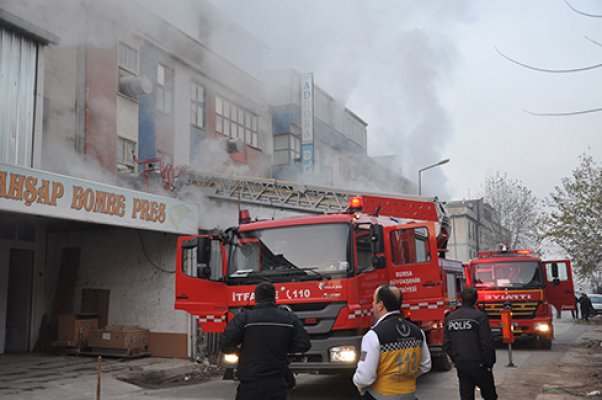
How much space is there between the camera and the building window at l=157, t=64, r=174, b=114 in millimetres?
18234

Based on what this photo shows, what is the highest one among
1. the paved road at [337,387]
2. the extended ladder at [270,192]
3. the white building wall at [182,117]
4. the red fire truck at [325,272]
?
the white building wall at [182,117]

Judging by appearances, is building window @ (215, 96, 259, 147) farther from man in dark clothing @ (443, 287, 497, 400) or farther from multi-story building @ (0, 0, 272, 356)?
man in dark clothing @ (443, 287, 497, 400)

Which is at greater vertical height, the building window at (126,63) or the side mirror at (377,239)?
the building window at (126,63)

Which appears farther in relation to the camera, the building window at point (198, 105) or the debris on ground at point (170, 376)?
the building window at point (198, 105)

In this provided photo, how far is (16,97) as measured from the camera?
11570 millimetres

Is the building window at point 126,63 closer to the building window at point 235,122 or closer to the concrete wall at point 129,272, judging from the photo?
the building window at point 235,122

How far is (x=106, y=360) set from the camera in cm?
1197

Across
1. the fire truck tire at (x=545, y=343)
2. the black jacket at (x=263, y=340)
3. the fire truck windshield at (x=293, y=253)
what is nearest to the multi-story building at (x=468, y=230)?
the fire truck tire at (x=545, y=343)

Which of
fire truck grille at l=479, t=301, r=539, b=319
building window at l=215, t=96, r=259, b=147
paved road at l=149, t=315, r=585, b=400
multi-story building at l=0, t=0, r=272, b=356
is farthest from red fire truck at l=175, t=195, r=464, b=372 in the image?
building window at l=215, t=96, r=259, b=147

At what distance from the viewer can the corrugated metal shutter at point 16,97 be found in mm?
11289

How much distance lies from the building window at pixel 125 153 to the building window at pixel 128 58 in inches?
81.4

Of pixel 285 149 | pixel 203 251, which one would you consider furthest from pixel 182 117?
pixel 203 251

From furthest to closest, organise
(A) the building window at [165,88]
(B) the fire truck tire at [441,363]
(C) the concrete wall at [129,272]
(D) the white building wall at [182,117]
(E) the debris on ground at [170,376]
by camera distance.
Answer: (D) the white building wall at [182,117] → (A) the building window at [165,88] → (C) the concrete wall at [129,272] → (B) the fire truck tire at [441,363] → (E) the debris on ground at [170,376]

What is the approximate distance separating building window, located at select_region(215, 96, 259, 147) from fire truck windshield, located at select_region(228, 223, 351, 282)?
502 inches
